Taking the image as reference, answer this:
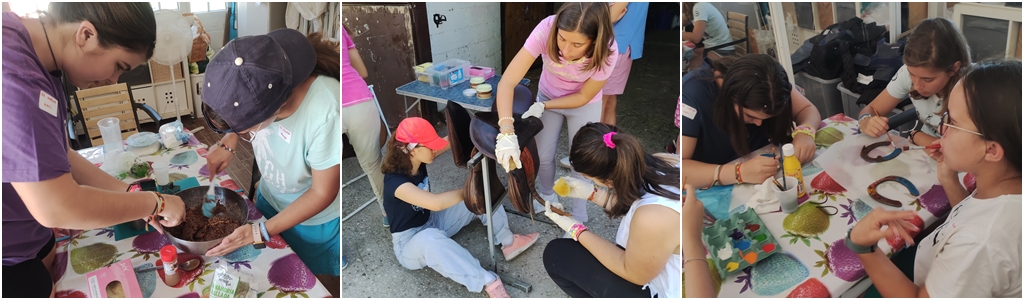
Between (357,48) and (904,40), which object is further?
(357,48)

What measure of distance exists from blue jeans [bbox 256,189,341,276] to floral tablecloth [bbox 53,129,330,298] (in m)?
0.14

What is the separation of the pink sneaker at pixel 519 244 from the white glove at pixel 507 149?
40cm

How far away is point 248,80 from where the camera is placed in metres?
1.25

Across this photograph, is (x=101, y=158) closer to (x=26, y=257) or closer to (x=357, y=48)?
(x=26, y=257)

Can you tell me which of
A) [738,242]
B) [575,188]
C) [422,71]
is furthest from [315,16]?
[738,242]

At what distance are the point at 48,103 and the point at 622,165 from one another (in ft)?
4.04

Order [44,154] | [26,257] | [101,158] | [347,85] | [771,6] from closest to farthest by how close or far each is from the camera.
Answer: [44,154], [771,6], [26,257], [347,85], [101,158]

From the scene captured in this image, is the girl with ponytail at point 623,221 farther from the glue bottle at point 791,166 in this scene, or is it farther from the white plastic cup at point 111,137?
the white plastic cup at point 111,137

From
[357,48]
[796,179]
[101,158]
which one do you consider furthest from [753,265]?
[101,158]

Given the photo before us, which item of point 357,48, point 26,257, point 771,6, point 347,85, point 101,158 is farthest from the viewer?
point 101,158

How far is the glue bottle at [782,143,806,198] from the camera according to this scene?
1.16m

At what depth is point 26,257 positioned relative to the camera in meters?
1.31

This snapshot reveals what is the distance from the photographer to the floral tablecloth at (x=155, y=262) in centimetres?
135

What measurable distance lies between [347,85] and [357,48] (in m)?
0.31
